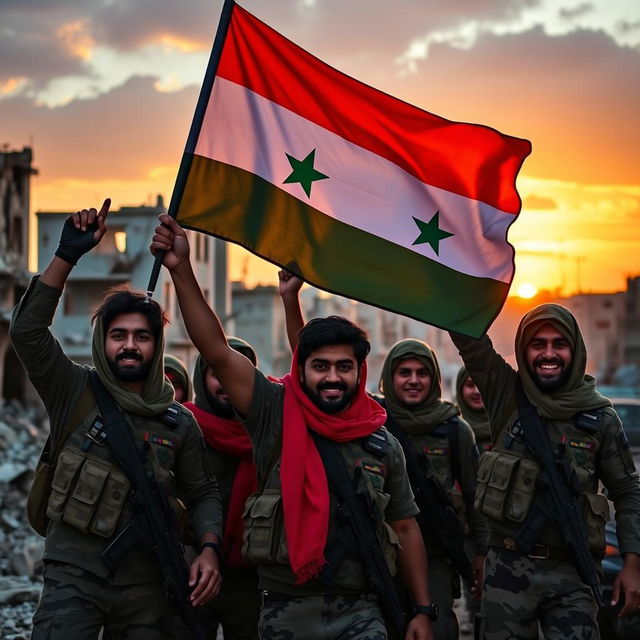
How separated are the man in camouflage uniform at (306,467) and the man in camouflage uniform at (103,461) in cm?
32

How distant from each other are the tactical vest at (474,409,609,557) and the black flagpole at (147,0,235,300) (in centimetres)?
197

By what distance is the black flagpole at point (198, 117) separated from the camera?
5203 mm

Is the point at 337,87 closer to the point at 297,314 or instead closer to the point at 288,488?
the point at 297,314

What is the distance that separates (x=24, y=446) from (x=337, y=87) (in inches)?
820

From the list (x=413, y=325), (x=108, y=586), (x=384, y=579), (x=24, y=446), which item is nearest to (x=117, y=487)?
(x=108, y=586)

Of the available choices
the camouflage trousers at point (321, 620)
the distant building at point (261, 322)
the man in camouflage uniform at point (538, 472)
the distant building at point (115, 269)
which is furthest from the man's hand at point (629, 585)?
the distant building at point (261, 322)

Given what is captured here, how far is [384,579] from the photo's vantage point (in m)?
5.11

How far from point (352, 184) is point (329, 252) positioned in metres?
0.43

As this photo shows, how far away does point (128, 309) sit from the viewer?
5277 mm

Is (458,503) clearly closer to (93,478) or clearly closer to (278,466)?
(278,466)

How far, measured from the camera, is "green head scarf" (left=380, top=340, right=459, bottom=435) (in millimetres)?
7215

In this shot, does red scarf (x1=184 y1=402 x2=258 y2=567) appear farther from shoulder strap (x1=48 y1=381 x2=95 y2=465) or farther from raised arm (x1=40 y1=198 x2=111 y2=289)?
raised arm (x1=40 y1=198 x2=111 y2=289)

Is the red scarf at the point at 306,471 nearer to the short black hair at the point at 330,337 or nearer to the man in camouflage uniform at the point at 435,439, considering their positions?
the short black hair at the point at 330,337

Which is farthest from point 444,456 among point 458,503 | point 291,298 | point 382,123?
point 382,123
